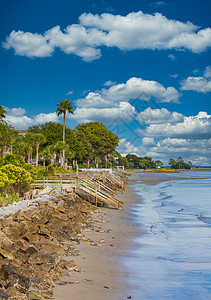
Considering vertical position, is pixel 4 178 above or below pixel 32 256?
above

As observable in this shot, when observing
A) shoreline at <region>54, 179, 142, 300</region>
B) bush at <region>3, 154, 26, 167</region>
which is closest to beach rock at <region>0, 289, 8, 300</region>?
shoreline at <region>54, 179, 142, 300</region>

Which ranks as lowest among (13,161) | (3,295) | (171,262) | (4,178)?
(171,262)

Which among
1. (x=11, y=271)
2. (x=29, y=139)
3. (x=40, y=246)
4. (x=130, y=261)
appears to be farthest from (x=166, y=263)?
(x=29, y=139)

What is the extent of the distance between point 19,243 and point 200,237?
9.38 meters

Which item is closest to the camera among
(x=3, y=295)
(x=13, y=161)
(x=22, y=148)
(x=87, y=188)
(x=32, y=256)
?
(x=3, y=295)

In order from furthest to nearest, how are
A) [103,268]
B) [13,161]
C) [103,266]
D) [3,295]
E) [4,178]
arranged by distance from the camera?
[13,161] → [4,178] → [103,266] → [103,268] → [3,295]

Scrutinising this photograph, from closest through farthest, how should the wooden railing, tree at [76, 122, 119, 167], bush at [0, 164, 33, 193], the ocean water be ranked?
the ocean water, bush at [0, 164, 33, 193], the wooden railing, tree at [76, 122, 119, 167]

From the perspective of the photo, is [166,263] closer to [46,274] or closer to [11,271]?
[46,274]

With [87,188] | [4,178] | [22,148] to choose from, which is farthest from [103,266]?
[22,148]

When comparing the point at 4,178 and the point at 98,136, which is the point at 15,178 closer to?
the point at 4,178

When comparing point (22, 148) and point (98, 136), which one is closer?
point (22, 148)

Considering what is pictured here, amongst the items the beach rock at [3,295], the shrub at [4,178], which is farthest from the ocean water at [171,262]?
the shrub at [4,178]

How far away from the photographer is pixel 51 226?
13.7 meters

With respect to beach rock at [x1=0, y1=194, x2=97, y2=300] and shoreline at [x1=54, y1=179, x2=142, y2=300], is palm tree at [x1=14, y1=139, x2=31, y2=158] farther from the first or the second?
beach rock at [x1=0, y1=194, x2=97, y2=300]
